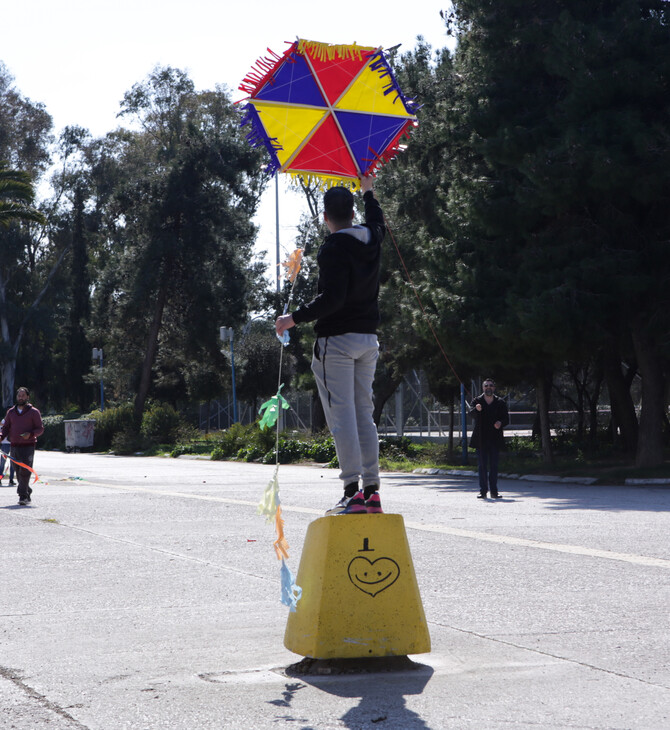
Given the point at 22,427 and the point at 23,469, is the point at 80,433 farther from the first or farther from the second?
the point at 23,469

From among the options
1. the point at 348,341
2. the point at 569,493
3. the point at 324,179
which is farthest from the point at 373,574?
the point at 569,493

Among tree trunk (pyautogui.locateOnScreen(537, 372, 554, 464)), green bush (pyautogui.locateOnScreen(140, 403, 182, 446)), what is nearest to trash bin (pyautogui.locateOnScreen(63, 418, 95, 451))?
green bush (pyautogui.locateOnScreen(140, 403, 182, 446))

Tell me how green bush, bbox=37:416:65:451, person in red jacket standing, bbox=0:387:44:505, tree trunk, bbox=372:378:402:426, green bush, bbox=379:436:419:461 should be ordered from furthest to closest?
1. green bush, bbox=37:416:65:451
2. tree trunk, bbox=372:378:402:426
3. green bush, bbox=379:436:419:461
4. person in red jacket standing, bbox=0:387:44:505

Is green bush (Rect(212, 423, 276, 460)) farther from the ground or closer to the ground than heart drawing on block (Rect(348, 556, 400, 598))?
farther from the ground

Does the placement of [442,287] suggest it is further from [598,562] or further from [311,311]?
[311,311]

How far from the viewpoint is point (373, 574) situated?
Result: 5.14 m

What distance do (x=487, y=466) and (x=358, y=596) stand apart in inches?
488

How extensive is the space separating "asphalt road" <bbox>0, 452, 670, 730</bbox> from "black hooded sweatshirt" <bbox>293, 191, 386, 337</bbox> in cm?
180

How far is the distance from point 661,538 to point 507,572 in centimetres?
292

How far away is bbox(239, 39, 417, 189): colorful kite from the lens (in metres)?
6.37

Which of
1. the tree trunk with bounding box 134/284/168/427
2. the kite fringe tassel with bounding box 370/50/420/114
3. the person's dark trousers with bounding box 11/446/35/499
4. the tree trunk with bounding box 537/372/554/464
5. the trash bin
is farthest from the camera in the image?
the tree trunk with bounding box 134/284/168/427

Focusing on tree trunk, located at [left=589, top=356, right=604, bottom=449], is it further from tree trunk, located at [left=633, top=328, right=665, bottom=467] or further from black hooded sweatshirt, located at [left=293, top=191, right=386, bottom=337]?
black hooded sweatshirt, located at [left=293, top=191, right=386, bottom=337]

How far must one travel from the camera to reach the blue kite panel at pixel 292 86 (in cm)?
637

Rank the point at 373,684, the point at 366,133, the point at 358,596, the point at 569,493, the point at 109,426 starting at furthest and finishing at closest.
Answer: the point at 109,426, the point at 569,493, the point at 366,133, the point at 358,596, the point at 373,684
